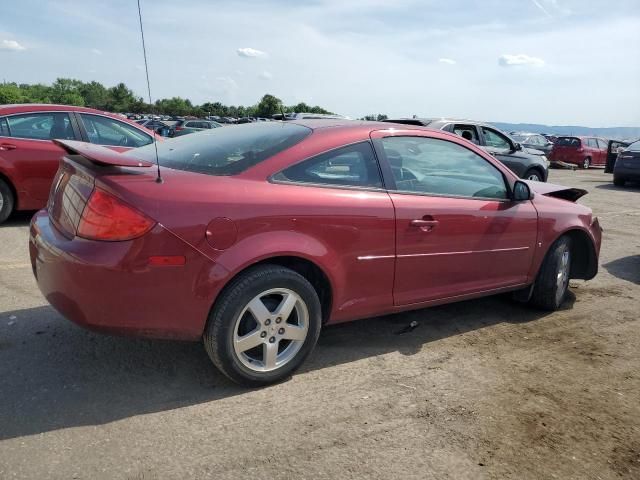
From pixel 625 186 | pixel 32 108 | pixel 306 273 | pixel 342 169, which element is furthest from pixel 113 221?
pixel 625 186

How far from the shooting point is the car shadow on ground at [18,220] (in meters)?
7.09

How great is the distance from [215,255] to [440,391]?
1512 mm

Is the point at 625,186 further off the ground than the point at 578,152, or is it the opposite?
the point at 578,152

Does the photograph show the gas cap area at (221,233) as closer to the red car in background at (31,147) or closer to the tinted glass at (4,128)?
the red car in background at (31,147)

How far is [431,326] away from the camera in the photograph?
427 cm

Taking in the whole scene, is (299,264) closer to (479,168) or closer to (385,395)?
(385,395)

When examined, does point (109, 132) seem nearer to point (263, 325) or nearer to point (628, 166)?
point (263, 325)

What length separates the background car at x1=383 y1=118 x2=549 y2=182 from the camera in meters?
9.84

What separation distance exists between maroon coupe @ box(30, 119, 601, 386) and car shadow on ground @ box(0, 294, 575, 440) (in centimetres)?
31

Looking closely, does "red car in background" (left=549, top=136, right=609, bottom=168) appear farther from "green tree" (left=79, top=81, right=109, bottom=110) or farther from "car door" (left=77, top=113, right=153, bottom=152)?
"green tree" (left=79, top=81, right=109, bottom=110)

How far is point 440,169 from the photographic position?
13.3 ft

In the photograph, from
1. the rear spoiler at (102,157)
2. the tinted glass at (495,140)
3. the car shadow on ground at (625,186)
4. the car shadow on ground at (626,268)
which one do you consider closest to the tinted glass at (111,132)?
the rear spoiler at (102,157)

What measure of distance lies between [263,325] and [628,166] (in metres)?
15.5

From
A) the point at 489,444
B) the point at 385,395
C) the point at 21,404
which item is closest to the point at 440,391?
the point at 385,395
